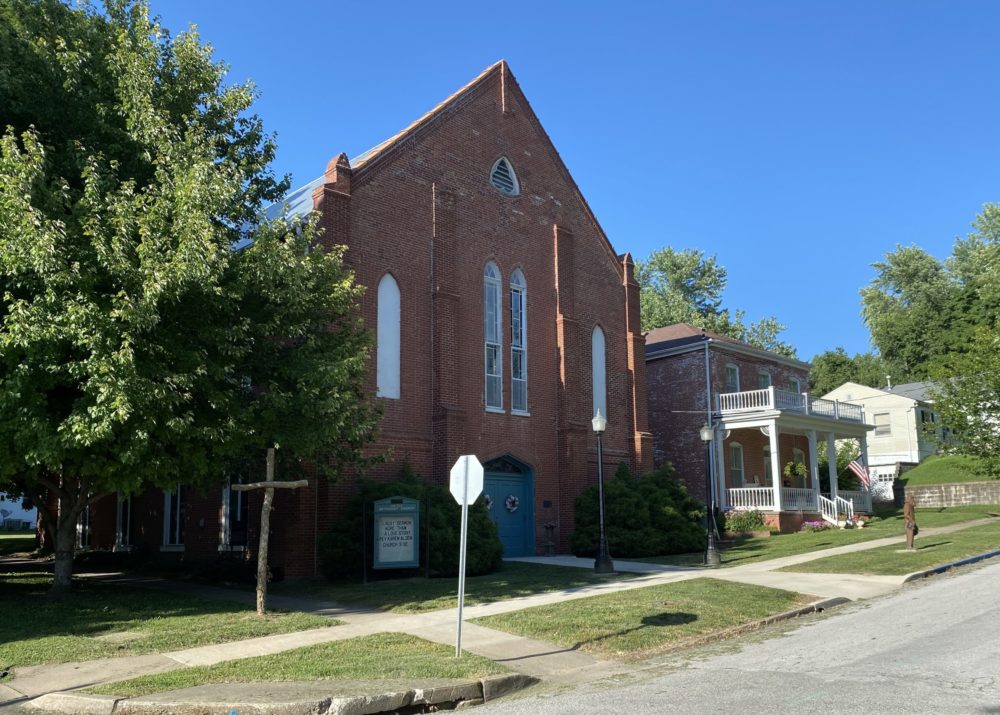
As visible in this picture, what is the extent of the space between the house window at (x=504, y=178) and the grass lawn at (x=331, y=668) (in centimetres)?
1628

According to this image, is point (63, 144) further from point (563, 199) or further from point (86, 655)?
point (563, 199)

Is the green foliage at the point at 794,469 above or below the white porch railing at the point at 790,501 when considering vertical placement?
above

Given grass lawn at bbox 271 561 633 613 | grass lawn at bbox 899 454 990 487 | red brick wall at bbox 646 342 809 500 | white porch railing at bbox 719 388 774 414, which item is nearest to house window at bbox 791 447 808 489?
red brick wall at bbox 646 342 809 500

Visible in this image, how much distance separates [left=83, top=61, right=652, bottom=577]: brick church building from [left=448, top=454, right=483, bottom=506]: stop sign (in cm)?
878

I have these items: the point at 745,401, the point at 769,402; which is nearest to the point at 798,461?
the point at 745,401

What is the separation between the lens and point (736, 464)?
33188mm

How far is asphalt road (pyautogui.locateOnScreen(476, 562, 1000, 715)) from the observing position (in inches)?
287

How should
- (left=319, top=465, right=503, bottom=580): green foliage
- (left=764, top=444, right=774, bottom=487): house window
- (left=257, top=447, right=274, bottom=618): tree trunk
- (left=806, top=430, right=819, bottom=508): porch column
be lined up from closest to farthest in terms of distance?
(left=257, top=447, right=274, bottom=618): tree trunk, (left=319, top=465, right=503, bottom=580): green foliage, (left=806, top=430, right=819, bottom=508): porch column, (left=764, top=444, right=774, bottom=487): house window

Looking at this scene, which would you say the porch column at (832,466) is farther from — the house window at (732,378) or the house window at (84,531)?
the house window at (84,531)

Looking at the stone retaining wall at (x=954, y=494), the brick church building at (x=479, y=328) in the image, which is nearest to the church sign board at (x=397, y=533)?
the brick church building at (x=479, y=328)

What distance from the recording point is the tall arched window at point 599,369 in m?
26.1

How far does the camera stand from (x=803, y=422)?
3144 centimetres

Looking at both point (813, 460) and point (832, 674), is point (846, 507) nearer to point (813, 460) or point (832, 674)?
point (813, 460)

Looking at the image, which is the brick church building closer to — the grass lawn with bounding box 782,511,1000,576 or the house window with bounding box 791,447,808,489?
the grass lawn with bounding box 782,511,1000,576
